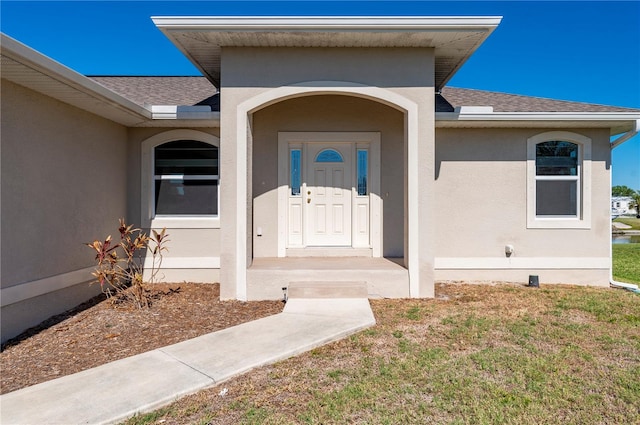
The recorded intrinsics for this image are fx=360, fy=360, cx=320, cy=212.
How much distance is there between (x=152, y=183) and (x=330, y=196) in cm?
375

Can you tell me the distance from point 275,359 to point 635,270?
11562 millimetres

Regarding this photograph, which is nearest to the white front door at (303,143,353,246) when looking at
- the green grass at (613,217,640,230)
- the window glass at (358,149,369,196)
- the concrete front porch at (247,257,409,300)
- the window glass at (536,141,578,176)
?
the window glass at (358,149,369,196)

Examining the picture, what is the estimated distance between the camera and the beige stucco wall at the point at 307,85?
19.4 feet

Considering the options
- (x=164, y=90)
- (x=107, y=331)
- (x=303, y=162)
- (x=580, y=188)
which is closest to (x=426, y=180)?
(x=303, y=162)

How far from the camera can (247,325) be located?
4695 mm

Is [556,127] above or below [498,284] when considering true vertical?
above

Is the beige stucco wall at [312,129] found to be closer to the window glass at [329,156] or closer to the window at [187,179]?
the window glass at [329,156]

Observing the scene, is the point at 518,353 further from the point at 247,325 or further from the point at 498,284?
the point at 498,284

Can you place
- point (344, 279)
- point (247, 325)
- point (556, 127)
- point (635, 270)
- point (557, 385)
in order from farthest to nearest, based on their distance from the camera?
1. point (635, 270)
2. point (556, 127)
3. point (344, 279)
4. point (247, 325)
5. point (557, 385)

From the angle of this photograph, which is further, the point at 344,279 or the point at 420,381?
the point at 344,279

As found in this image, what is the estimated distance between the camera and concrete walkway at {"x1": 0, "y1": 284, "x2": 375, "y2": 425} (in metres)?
2.84

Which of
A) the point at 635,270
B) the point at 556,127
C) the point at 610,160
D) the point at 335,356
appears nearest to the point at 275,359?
the point at 335,356

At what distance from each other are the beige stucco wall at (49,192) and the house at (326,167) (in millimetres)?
31

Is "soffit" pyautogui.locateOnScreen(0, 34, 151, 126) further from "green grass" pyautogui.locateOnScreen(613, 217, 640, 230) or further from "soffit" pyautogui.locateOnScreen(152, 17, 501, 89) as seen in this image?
"green grass" pyautogui.locateOnScreen(613, 217, 640, 230)
